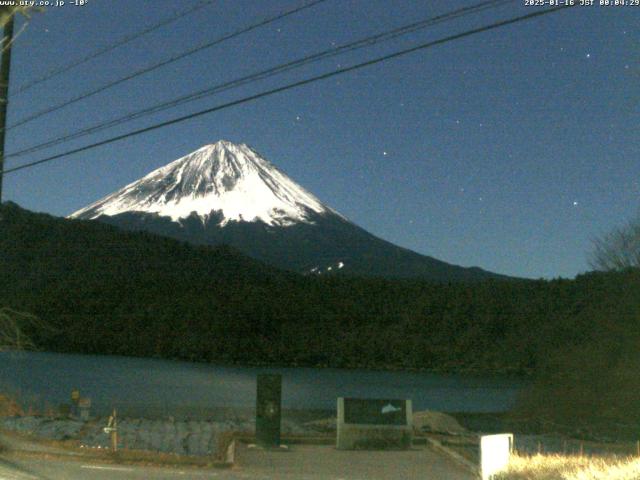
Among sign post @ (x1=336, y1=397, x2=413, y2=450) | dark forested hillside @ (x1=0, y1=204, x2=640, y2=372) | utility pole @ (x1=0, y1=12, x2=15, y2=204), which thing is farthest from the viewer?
dark forested hillside @ (x1=0, y1=204, x2=640, y2=372)

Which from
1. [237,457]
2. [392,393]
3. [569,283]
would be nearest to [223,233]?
[569,283]

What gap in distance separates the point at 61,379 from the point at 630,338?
3044 cm

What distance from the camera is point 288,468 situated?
43.7ft

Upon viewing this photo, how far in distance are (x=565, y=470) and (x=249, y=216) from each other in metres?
163

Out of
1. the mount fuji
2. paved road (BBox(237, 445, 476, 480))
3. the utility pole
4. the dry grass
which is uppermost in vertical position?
the mount fuji

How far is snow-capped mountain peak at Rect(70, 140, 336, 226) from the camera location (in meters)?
169

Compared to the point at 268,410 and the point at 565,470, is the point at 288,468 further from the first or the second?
the point at 565,470

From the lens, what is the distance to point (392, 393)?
1943 inches

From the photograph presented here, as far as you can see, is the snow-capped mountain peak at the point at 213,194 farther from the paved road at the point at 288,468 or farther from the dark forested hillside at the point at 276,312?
the paved road at the point at 288,468

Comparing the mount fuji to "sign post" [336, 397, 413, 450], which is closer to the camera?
"sign post" [336, 397, 413, 450]

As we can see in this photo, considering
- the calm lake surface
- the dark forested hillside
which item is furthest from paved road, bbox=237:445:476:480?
the dark forested hillside

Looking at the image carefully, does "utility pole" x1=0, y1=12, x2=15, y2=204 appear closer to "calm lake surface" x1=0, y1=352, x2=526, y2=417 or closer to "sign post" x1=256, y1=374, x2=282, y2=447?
"sign post" x1=256, y1=374, x2=282, y2=447

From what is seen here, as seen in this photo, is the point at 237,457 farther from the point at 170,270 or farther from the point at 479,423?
the point at 170,270

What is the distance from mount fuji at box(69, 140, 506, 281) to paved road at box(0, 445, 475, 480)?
423ft
